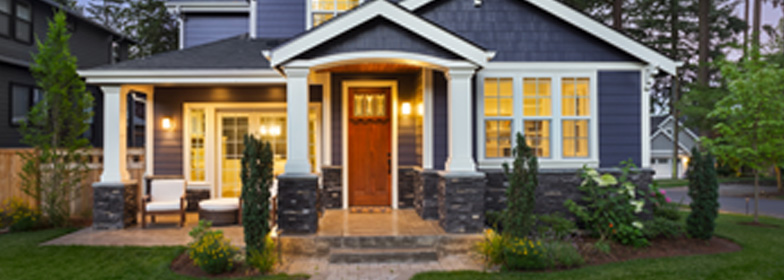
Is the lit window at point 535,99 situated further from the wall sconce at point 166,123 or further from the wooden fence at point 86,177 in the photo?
the wooden fence at point 86,177

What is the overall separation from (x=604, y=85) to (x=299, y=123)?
16.0ft

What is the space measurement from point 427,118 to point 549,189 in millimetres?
2229

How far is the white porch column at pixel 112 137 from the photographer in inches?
307

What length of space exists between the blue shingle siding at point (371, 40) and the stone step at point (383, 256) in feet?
9.03

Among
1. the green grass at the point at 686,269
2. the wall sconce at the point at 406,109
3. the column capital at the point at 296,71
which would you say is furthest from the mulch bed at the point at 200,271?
the wall sconce at the point at 406,109

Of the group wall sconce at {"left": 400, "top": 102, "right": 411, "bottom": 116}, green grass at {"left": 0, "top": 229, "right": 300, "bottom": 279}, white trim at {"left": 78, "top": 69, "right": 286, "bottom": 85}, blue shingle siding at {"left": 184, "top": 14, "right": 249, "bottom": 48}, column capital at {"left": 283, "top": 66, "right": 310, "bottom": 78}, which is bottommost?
green grass at {"left": 0, "top": 229, "right": 300, "bottom": 279}

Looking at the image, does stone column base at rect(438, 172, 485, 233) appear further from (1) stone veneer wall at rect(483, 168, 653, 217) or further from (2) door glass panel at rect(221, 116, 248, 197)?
(2) door glass panel at rect(221, 116, 248, 197)

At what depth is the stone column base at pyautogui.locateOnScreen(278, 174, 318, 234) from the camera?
20.9ft

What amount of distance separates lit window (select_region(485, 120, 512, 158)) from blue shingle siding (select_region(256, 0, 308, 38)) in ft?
15.5

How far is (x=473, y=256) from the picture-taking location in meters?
6.24

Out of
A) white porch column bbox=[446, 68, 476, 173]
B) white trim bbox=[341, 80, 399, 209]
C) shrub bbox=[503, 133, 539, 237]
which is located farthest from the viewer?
white trim bbox=[341, 80, 399, 209]

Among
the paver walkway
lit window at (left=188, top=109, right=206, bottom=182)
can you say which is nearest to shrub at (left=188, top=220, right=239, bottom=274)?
lit window at (left=188, top=109, right=206, bottom=182)

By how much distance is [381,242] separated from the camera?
248 inches

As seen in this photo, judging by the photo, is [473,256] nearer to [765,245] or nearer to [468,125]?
[468,125]
